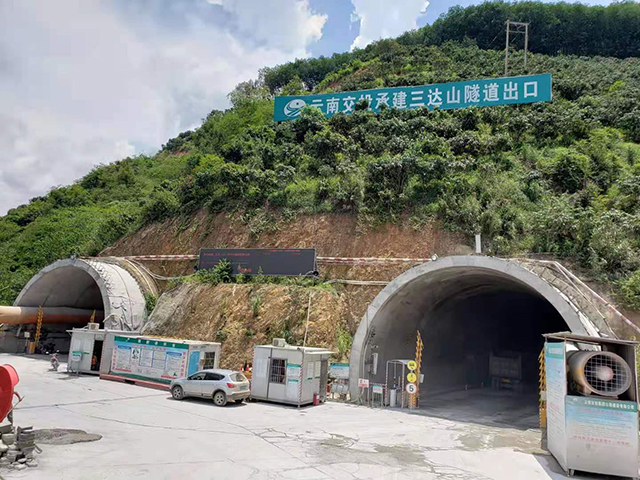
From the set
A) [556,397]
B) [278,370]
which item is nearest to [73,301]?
[278,370]

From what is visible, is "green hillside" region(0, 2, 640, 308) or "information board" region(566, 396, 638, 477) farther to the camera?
"green hillside" region(0, 2, 640, 308)

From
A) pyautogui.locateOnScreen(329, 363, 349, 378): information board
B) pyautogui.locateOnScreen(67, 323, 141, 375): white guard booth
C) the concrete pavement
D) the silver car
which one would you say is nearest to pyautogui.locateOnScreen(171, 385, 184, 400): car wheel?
the silver car

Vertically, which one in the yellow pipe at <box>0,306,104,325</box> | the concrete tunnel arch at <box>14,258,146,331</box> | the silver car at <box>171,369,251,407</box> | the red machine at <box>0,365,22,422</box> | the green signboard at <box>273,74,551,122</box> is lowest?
the silver car at <box>171,369,251,407</box>

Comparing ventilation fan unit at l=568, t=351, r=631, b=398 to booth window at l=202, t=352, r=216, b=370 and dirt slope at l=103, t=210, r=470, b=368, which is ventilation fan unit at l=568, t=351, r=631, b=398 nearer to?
dirt slope at l=103, t=210, r=470, b=368

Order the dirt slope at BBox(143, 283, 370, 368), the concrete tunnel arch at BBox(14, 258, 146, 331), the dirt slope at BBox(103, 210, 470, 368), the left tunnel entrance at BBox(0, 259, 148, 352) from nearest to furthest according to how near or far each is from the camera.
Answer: the dirt slope at BBox(143, 283, 370, 368) → the dirt slope at BBox(103, 210, 470, 368) → the concrete tunnel arch at BBox(14, 258, 146, 331) → the left tunnel entrance at BBox(0, 259, 148, 352)

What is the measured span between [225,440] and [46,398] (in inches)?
325

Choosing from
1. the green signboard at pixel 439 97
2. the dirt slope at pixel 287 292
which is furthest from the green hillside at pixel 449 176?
the dirt slope at pixel 287 292

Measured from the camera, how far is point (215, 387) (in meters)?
16.2

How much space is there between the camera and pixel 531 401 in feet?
74.0

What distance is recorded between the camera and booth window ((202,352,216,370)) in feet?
63.3

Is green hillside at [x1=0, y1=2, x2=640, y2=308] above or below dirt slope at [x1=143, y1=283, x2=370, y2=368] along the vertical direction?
above

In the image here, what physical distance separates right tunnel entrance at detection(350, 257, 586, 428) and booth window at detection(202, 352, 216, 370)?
6118 millimetres

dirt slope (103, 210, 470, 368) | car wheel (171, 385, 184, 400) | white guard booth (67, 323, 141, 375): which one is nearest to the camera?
car wheel (171, 385, 184, 400)

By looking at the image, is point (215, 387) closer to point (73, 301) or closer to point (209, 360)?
point (209, 360)
